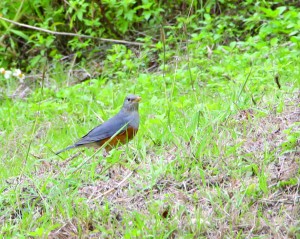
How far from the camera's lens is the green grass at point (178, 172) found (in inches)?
194

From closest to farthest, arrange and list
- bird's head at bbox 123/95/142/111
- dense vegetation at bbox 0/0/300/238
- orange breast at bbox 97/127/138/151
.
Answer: dense vegetation at bbox 0/0/300/238
orange breast at bbox 97/127/138/151
bird's head at bbox 123/95/142/111

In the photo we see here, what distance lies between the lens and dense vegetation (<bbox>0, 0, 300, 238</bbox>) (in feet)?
16.5

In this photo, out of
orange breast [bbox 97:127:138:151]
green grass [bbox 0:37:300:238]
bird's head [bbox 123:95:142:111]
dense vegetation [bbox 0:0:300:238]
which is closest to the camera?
green grass [bbox 0:37:300:238]

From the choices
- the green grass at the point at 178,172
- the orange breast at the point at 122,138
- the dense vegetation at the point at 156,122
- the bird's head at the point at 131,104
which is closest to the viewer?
the green grass at the point at 178,172

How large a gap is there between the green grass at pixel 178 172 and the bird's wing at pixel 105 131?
193 millimetres

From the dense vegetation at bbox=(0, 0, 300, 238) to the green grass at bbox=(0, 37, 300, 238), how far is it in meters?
0.01

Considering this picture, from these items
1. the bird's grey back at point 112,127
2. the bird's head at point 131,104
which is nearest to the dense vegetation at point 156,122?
the bird's grey back at point 112,127

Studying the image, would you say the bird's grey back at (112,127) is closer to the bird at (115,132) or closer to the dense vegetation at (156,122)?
the bird at (115,132)

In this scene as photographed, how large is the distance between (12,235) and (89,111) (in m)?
2.92

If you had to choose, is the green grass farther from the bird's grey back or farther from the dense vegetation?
the bird's grey back

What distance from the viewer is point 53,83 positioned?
9.78m

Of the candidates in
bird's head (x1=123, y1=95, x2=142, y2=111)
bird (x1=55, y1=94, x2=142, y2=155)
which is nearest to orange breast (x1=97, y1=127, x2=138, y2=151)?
bird (x1=55, y1=94, x2=142, y2=155)

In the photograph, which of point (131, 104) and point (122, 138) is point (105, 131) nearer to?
point (122, 138)

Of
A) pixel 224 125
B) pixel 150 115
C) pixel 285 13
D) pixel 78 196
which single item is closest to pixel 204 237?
pixel 78 196
